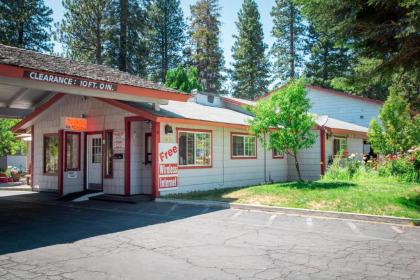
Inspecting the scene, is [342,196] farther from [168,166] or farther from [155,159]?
[155,159]

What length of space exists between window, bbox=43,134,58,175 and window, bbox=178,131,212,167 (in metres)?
6.55

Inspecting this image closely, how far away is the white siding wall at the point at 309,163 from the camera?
69.4ft

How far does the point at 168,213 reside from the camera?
11.4m

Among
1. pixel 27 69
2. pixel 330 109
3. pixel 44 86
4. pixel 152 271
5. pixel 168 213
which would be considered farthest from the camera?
pixel 330 109

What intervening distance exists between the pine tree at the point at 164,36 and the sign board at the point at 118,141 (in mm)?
30168

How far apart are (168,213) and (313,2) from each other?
7.25 meters

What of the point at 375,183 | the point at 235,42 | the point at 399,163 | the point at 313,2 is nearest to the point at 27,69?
the point at 313,2

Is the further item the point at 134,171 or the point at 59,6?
the point at 59,6

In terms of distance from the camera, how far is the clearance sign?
14422 mm

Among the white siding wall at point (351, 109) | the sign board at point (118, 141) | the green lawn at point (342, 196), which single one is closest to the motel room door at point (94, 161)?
the sign board at point (118, 141)

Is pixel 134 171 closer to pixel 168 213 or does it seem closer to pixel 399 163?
pixel 168 213

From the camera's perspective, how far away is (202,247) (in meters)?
7.32

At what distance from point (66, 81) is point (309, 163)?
14559 millimetres

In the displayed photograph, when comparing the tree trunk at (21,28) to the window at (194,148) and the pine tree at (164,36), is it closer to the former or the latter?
the pine tree at (164,36)
